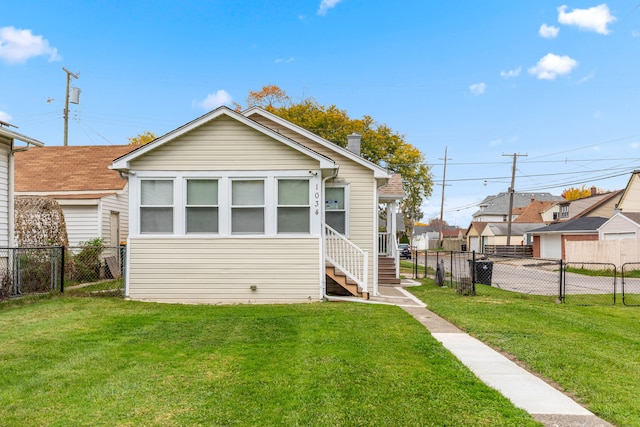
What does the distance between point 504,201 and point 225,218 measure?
64.4m

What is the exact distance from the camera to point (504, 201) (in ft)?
225

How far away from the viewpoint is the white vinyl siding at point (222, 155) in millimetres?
10945

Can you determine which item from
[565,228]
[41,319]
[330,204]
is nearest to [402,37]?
[330,204]

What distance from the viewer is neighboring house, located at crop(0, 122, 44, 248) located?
11.3m

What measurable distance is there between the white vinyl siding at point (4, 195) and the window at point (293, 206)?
670 cm

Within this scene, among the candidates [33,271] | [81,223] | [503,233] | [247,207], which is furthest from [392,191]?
[503,233]

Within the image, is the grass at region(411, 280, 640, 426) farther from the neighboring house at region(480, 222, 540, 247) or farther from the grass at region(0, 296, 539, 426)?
the neighboring house at region(480, 222, 540, 247)

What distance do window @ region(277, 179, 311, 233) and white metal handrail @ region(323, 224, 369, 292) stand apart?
0.70 m

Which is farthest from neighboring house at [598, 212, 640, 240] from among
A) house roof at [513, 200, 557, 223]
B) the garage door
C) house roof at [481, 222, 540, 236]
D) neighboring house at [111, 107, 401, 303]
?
house roof at [513, 200, 557, 223]

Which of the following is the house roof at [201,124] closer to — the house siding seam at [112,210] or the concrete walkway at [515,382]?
the concrete walkway at [515,382]

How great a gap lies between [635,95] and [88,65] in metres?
28.4

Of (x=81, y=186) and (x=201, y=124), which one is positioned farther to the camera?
(x=81, y=186)

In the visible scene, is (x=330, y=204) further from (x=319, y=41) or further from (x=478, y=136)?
(x=478, y=136)

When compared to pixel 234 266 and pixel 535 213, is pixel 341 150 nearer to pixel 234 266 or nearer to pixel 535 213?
pixel 234 266
